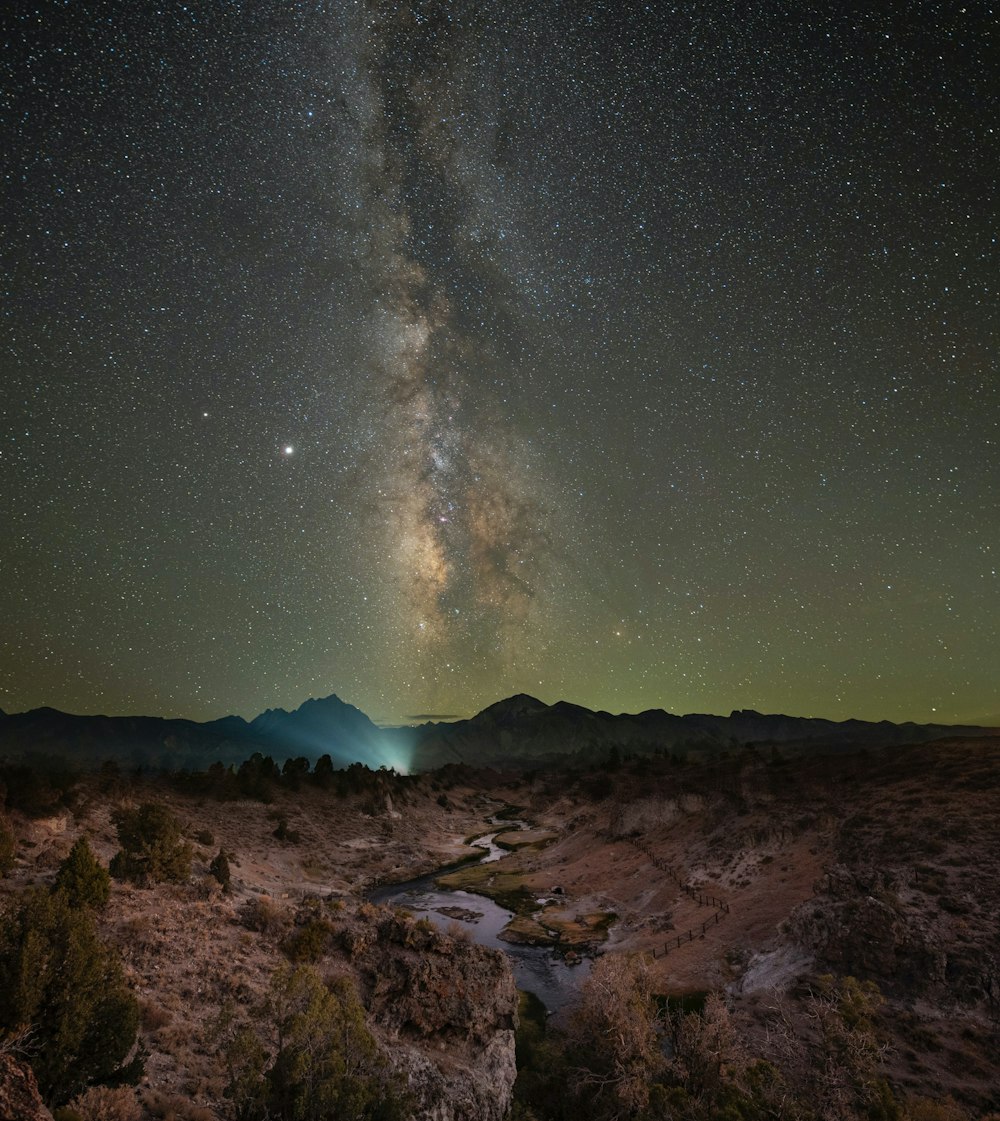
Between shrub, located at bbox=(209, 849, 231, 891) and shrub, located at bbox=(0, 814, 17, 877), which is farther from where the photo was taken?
shrub, located at bbox=(209, 849, 231, 891)

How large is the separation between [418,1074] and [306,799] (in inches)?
3235

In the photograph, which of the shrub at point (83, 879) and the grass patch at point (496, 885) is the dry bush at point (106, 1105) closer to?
the shrub at point (83, 879)

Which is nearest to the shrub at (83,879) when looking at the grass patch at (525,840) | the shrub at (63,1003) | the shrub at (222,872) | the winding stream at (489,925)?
the shrub at (63,1003)

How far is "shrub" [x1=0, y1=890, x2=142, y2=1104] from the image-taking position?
14188 millimetres

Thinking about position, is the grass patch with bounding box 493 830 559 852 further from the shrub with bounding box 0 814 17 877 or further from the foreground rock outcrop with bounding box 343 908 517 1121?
the shrub with bounding box 0 814 17 877

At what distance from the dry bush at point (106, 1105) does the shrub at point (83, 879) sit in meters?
13.4

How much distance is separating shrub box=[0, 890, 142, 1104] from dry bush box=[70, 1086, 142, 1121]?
3.48 ft

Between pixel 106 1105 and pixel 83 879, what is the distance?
15.0 metres

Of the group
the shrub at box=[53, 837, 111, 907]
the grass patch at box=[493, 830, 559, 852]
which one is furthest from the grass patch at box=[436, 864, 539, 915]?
the shrub at box=[53, 837, 111, 907]

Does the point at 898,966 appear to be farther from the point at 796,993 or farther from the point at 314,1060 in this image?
the point at 314,1060

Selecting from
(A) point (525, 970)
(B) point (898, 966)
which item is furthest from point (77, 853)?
(B) point (898, 966)

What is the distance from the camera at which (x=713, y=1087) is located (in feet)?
70.2

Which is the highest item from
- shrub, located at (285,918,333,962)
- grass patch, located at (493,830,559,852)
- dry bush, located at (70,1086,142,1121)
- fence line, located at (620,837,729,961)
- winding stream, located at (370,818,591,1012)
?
dry bush, located at (70,1086,142,1121)

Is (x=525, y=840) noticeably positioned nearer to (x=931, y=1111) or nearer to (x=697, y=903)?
(x=697, y=903)
